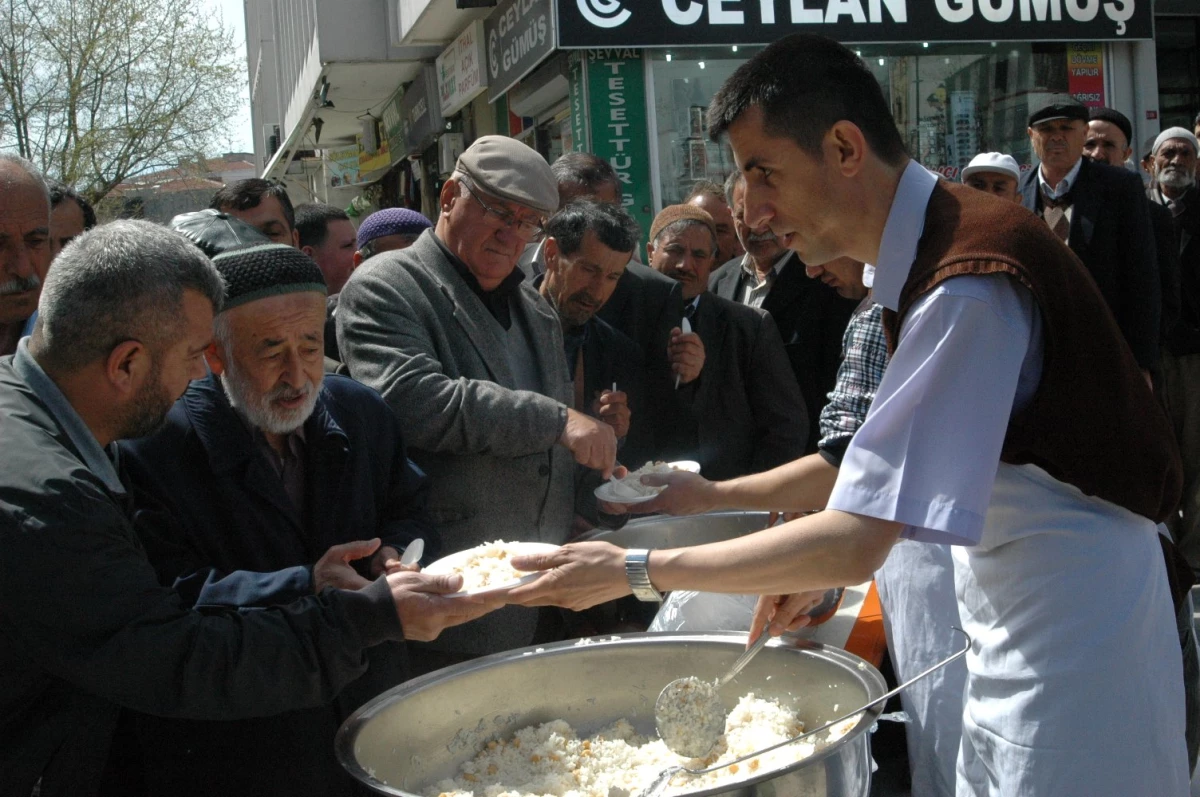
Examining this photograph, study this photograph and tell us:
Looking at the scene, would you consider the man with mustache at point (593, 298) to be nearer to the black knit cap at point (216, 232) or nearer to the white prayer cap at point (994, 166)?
the black knit cap at point (216, 232)

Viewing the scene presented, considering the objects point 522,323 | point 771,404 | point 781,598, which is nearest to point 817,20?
point 771,404

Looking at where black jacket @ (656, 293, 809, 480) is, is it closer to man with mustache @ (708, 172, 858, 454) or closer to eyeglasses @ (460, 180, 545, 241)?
man with mustache @ (708, 172, 858, 454)

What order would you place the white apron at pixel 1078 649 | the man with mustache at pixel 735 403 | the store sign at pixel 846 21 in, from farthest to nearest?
the store sign at pixel 846 21 < the man with mustache at pixel 735 403 < the white apron at pixel 1078 649

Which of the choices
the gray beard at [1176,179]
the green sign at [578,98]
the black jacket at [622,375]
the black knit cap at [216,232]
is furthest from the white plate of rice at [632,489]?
the green sign at [578,98]

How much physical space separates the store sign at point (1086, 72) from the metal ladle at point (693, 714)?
8.58 meters

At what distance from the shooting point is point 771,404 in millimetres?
4230

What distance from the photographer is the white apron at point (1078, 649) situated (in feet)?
5.72

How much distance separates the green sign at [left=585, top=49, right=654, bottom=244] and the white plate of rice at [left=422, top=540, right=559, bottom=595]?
250 inches

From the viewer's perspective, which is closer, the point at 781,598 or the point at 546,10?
the point at 781,598

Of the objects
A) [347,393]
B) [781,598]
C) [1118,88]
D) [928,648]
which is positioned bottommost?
[928,648]

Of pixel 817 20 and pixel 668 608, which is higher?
pixel 817 20

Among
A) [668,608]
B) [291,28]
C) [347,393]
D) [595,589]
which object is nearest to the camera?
[595,589]

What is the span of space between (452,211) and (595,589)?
1.56 meters

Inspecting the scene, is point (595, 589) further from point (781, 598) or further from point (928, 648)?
point (928, 648)
